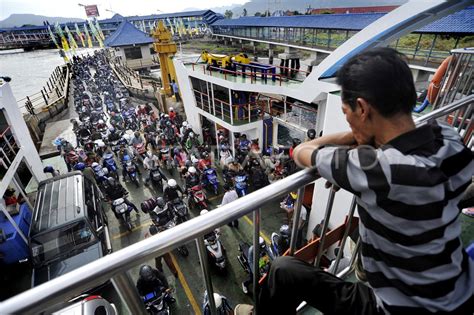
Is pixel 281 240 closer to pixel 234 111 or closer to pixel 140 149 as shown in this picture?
pixel 234 111

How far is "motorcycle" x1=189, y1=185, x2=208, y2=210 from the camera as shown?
8.90 meters

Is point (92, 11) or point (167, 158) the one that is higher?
point (92, 11)

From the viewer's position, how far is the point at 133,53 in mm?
35000

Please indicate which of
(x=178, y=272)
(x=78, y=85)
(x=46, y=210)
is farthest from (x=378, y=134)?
(x=78, y=85)

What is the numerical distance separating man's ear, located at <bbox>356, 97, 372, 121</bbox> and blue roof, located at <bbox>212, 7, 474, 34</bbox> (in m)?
18.0

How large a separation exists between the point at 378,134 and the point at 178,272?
6.75 meters

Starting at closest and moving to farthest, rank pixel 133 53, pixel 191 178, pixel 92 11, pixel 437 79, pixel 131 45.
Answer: pixel 437 79 → pixel 191 178 → pixel 131 45 → pixel 133 53 → pixel 92 11

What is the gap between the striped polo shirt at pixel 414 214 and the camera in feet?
3.57

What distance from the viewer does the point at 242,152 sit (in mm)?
11469

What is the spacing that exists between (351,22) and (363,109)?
25.8m

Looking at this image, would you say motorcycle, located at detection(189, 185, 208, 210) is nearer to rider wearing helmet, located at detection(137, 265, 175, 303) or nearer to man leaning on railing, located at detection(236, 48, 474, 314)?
rider wearing helmet, located at detection(137, 265, 175, 303)

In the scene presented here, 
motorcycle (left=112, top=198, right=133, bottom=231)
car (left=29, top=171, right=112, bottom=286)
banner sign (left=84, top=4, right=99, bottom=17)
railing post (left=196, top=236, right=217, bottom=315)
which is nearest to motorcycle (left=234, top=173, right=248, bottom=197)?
motorcycle (left=112, top=198, right=133, bottom=231)

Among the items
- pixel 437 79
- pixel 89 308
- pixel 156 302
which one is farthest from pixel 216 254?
pixel 437 79

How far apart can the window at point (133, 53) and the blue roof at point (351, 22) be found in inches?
706
